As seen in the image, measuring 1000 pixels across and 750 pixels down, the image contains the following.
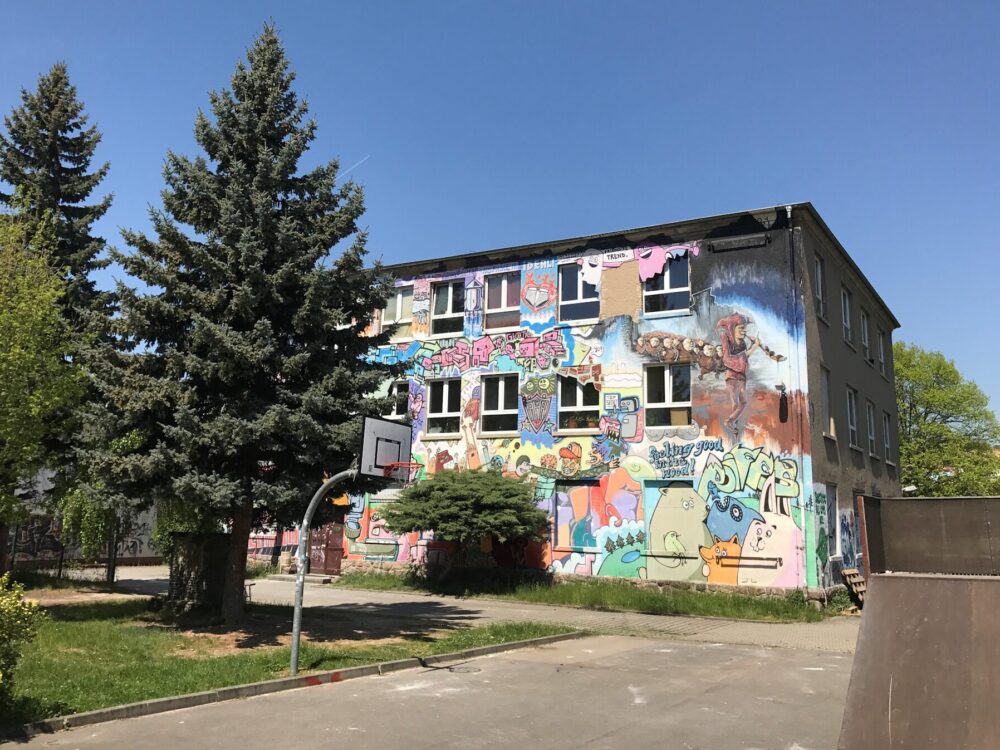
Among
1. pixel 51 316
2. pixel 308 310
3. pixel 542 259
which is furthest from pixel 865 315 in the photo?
pixel 51 316

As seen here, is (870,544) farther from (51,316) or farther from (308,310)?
(51,316)

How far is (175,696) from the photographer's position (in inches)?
340

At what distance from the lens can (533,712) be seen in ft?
28.5

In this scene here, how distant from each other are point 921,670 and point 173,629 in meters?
11.9

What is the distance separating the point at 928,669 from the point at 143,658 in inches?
393

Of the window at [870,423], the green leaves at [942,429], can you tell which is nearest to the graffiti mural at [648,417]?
the window at [870,423]

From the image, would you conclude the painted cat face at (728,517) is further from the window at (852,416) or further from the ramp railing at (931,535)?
the ramp railing at (931,535)

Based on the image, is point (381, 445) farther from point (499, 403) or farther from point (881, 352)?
point (881, 352)

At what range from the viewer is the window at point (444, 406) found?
24.8 meters

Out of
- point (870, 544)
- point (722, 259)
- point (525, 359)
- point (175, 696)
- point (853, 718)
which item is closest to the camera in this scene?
point (853, 718)

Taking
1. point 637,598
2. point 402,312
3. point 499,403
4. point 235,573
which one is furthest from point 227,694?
point 402,312

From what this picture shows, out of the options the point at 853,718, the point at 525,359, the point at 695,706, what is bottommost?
the point at 695,706

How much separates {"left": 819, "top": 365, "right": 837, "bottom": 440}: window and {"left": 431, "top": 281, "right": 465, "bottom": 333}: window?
1112 cm

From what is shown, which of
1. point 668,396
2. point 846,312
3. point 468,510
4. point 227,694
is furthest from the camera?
point 846,312
